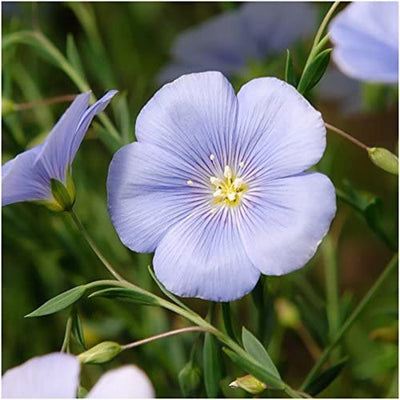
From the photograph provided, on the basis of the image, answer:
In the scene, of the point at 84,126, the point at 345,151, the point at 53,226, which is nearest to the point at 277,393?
the point at 53,226

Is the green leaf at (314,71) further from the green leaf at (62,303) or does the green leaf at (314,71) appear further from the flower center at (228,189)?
the green leaf at (62,303)

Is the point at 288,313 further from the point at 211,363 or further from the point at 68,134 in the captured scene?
the point at 68,134

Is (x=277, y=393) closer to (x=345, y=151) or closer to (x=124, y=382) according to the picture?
(x=124, y=382)

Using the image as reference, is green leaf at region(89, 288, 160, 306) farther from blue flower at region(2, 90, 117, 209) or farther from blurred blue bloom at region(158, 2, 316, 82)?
blurred blue bloom at region(158, 2, 316, 82)

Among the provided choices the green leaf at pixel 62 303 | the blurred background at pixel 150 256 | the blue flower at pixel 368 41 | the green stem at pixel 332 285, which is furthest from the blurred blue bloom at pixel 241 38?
the green leaf at pixel 62 303

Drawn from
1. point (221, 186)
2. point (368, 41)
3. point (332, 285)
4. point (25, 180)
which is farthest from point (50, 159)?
point (332, 285)
